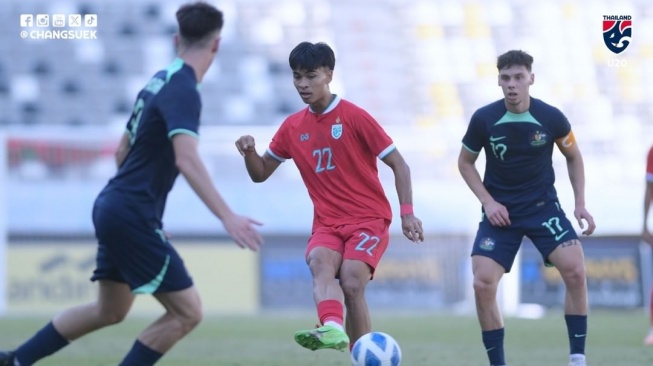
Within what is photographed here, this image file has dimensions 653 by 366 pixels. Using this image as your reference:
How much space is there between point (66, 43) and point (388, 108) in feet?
24.7

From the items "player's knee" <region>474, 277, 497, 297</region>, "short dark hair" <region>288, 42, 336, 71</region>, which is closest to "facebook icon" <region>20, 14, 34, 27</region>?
"short dark hair" <region>288, 42, 336, 71</region>

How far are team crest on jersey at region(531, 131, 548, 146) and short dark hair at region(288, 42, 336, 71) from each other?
5.14ft

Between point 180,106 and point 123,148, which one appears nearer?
point 180,106

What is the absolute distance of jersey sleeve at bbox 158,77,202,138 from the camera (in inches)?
227

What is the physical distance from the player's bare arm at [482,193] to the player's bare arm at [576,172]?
1.78 feet

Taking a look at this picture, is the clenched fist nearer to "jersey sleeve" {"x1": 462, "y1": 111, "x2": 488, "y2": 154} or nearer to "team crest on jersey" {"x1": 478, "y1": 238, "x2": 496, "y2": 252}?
"jersey sleeve" {"x1": 462, "y1": 111, "x2": 488, "y2": 154}

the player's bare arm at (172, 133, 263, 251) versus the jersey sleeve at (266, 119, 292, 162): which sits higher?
the jersey sleeve at (266, 119, 292, 162)

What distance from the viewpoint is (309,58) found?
7645 mm

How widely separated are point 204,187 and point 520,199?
331cm

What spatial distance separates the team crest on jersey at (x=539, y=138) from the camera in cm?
827

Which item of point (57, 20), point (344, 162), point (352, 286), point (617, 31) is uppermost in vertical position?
point (57, 20)

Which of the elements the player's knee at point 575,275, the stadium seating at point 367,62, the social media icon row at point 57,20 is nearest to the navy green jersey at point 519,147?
the player's knee at point 575,275

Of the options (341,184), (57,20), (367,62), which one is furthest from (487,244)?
(367,62)

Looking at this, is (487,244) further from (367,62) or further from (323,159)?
(367,62)
